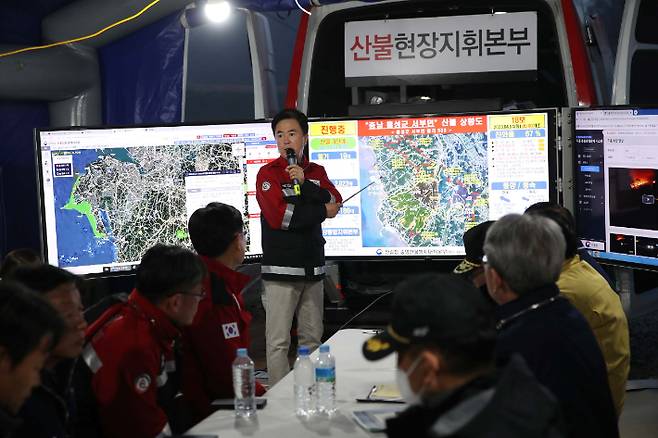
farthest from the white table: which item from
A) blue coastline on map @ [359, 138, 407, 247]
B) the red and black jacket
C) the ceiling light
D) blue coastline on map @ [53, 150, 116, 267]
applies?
the ceiling light

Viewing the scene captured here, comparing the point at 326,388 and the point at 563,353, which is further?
the point at 326,388

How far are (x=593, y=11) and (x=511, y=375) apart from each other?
5297 millimetres

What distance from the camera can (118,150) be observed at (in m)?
6.06

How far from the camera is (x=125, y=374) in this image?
9.74 feet

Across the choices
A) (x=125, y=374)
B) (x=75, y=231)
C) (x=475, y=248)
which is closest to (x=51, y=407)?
(x=125, y=374)

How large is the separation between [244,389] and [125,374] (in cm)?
43

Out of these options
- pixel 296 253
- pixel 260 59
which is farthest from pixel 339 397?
pixel 260 59

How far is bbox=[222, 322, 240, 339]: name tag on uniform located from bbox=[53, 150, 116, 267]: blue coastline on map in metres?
2.69

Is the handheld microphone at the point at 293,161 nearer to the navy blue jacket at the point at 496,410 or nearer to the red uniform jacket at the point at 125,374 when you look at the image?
the red uniform jacket at the point at 125,374

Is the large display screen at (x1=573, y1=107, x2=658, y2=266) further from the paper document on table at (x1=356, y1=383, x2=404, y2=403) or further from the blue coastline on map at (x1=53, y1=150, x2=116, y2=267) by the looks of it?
the blue coastline on map at (x1=53, y1=150, x2=116, y2=267)

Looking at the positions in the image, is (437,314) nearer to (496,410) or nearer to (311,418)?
(496,410)

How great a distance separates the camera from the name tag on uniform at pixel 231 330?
11.6 feet

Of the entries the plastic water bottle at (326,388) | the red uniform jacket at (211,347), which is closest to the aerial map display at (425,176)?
the red uniform jacket at (211,347)

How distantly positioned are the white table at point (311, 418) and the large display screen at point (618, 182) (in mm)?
2292
